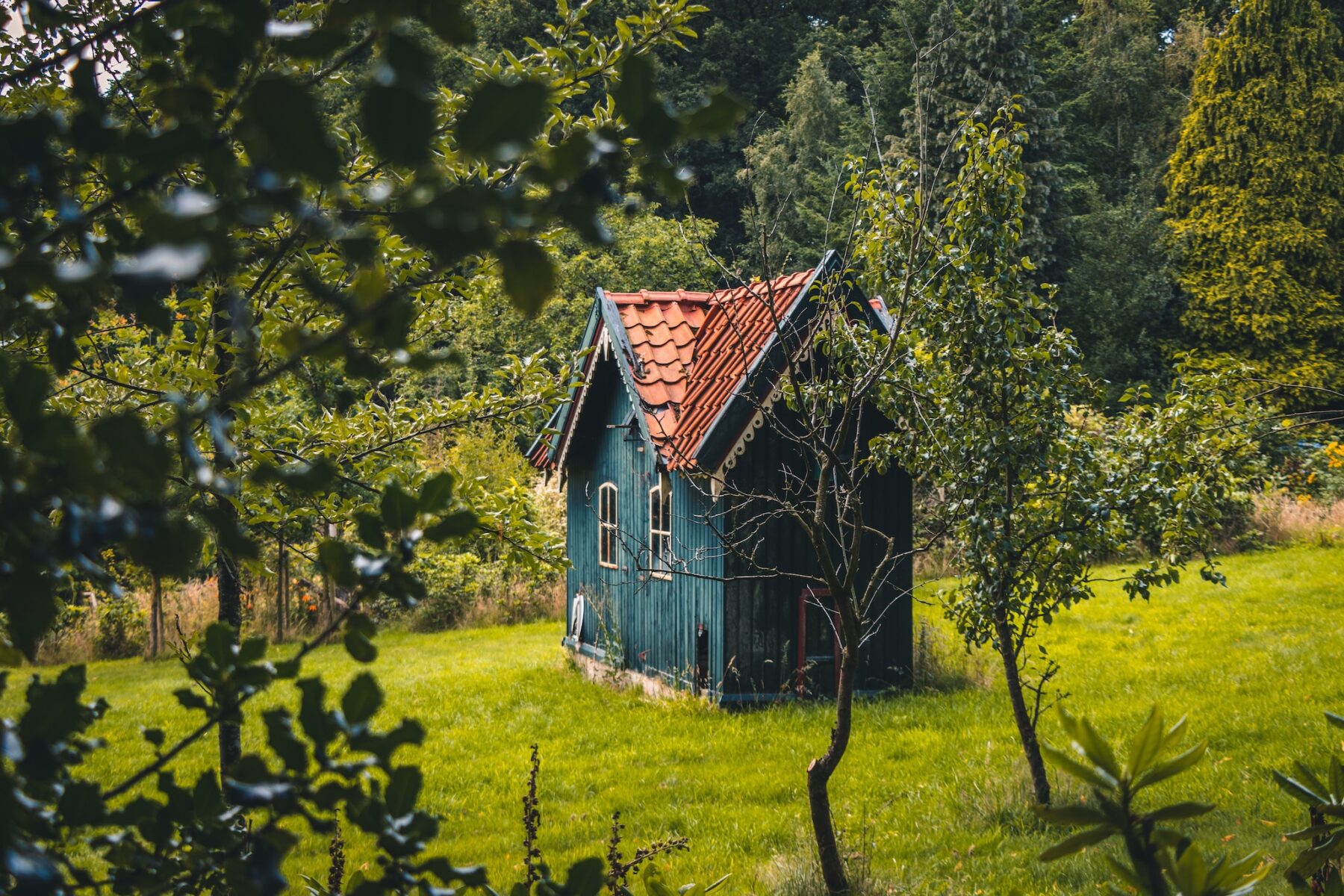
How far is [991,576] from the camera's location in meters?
5.84

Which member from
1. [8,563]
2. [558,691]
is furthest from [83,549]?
[558,691]

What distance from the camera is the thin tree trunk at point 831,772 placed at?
4.33 m

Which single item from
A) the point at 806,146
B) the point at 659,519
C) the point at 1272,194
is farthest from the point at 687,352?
the point at 806,146

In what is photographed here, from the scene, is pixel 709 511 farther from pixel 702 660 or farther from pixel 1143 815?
pixel 1143 815

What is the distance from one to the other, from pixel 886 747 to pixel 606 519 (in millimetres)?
5009

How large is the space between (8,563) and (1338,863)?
15.0ft

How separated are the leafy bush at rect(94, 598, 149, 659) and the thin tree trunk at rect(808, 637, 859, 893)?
1402 centimetres

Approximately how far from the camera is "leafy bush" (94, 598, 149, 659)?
15750 millimetres

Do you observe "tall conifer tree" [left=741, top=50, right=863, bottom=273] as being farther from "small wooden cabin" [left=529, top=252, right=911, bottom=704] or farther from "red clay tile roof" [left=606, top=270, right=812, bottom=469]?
"small wooden cabin" [left=529, top=252, right=911, bottom=704]

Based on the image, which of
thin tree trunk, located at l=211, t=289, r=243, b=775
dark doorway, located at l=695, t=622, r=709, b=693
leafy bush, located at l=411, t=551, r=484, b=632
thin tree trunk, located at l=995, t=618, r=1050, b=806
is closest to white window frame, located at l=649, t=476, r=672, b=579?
dark doorway, located at l=695, t=622, r=709, b=693

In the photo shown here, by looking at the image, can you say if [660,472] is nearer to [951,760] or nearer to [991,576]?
[951,760]

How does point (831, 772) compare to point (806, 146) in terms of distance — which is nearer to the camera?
point (831, 772)

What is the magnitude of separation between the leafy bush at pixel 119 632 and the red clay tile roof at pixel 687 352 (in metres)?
9.85

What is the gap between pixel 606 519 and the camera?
40.6ft
